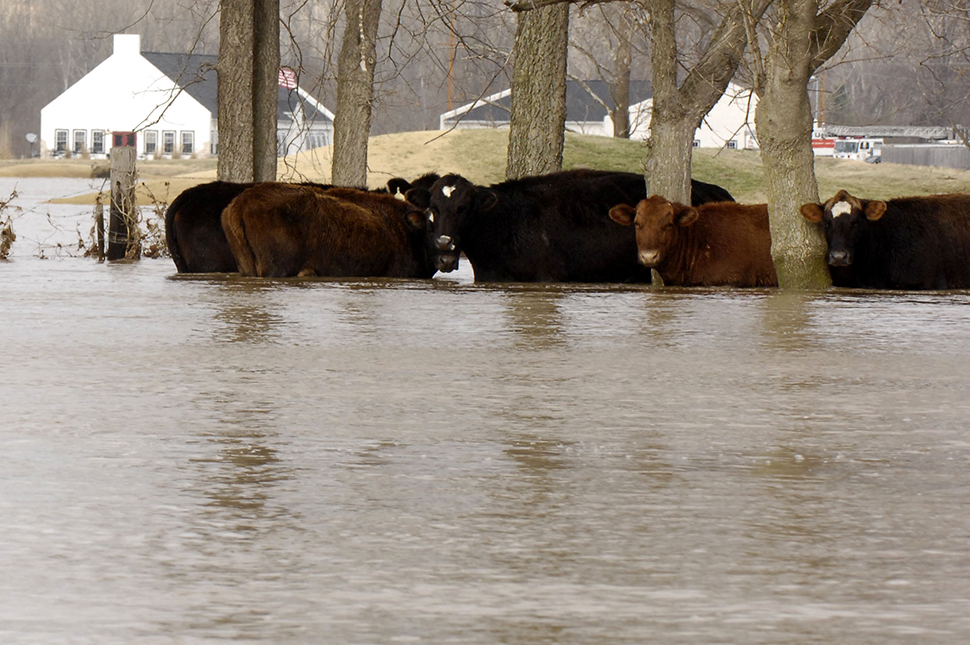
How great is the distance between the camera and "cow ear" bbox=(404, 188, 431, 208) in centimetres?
1587

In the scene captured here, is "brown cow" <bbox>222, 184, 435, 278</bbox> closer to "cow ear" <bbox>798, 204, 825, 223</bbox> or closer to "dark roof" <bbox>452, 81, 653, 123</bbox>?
"cow ear" <bbox>798, 204, 825, 223</bbox>

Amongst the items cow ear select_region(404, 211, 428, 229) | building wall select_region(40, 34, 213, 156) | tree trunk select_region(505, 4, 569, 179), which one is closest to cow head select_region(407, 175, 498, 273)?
cow ear select_region(404, 211, 428, 229)

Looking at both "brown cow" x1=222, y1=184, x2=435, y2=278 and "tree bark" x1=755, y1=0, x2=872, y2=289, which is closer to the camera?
"tree bark" x1=755, y1=0, x2=872, y2=289

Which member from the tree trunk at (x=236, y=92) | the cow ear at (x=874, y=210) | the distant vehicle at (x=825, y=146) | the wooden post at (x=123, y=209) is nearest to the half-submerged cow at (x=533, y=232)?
the cow ear at (x=874, y=210)

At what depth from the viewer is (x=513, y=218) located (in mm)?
15727

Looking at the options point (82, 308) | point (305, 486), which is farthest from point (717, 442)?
point (82, 308)

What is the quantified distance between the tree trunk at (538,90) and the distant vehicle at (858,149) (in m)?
63.9

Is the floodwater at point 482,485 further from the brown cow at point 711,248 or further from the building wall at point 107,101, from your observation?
the building wall at point 107,101

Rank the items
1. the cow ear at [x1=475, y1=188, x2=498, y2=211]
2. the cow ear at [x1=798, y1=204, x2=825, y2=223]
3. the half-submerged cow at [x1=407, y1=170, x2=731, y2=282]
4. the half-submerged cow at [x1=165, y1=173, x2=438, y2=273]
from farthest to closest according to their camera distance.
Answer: the half-submerged cow at [x1=165, y1=173, x2=438, y2=273]
the half-submerged cow at [x1=407, y1=170, x2=731, y2=282]
the cow ear at [x1=475, y1=188, x2=498, y2=211]
the cow ear at [x1=798, y1=204, x2=825, y2=223]

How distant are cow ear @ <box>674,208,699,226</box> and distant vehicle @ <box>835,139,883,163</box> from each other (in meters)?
67.0

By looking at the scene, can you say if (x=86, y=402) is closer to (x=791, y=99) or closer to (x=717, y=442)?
(x=717, y=442)

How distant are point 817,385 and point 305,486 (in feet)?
11.1

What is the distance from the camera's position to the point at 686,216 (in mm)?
14453

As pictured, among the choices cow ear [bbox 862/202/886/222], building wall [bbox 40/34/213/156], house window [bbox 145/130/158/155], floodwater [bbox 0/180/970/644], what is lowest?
floodwater [bbox 0/180/970/644]
